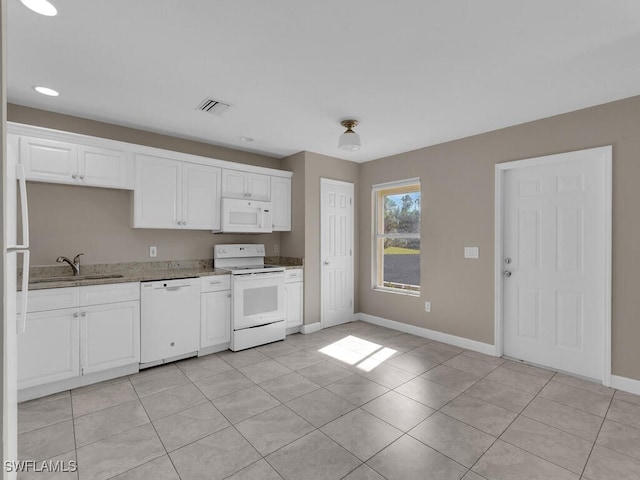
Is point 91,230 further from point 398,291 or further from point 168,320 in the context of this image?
point 398,291

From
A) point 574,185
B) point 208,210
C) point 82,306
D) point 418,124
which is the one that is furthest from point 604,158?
point 82,306

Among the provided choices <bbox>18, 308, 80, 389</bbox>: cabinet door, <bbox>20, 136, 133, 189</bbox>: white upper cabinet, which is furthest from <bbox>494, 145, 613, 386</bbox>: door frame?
<bbox>18, 308, 80, 389</bbox>: cabinet door

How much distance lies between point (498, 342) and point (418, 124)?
2575 mm

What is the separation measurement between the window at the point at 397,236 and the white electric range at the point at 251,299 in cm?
168

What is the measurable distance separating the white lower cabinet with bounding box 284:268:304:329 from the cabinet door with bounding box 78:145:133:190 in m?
2.17

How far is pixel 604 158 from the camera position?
2.91 metres

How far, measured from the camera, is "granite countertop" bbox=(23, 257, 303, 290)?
2.85 meters

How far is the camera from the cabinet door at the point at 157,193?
3.45 m

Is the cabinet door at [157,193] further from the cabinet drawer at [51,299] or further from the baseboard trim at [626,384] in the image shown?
the baseboard trim at [626,384]

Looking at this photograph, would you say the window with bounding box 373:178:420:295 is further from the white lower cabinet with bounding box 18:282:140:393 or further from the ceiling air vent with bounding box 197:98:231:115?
the white lower cabinet with bounding box 18:282:140:393

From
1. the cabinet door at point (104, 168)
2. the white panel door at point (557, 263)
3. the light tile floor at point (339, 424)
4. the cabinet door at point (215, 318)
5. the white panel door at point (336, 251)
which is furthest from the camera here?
the white panel door at point (336, 251)

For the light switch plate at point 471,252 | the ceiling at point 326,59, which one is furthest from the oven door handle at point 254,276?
the light switch plate at point 471,252

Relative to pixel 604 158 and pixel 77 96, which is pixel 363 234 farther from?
pixel 77 96

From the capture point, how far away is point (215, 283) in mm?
A: 3748
